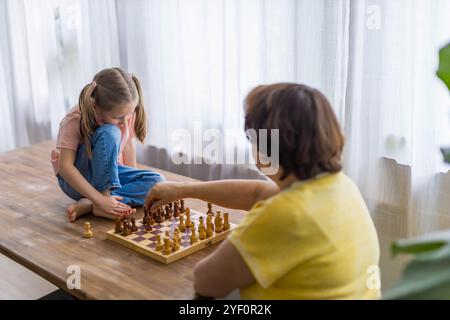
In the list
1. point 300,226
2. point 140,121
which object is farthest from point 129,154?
point 300,226

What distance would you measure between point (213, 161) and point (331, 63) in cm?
73

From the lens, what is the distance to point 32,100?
3.40 m

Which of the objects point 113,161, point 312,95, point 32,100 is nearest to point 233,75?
point 113,161

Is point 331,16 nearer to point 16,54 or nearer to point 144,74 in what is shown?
point 144,74

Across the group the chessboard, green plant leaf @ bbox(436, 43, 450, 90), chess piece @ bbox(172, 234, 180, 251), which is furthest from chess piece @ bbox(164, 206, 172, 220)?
green plant leaf @ bbox(436, 43, 450, 90)

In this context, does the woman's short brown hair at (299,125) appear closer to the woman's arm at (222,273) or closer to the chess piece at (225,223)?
the woman's arm at (222,273)

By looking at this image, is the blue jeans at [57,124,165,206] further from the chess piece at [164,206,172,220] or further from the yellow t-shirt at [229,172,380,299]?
the yellow t-shirt at [229,172,380,299]

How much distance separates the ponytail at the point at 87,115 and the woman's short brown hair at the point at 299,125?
0.76 m

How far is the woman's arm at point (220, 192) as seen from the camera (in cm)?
161

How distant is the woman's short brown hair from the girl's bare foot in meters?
0.84

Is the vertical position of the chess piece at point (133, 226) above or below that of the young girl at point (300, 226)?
below

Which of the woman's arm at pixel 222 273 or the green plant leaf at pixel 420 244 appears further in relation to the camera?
the woman's arm at pixel 222 273

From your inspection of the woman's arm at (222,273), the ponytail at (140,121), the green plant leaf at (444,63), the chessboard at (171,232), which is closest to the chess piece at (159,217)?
the chessboard at (171,232)

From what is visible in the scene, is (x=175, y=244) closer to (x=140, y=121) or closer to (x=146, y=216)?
(x=146, y=216)
